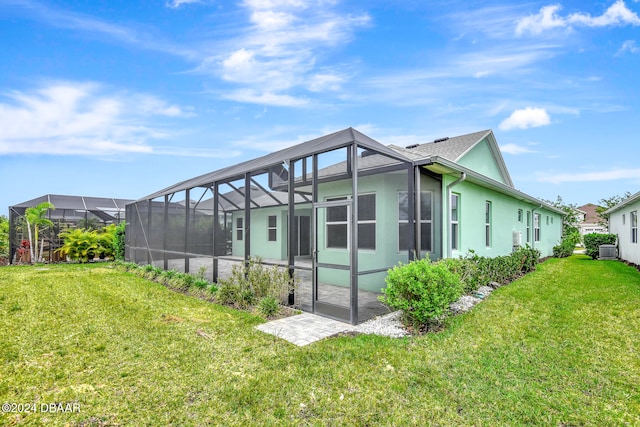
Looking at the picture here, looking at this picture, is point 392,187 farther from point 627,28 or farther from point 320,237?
point 627,28

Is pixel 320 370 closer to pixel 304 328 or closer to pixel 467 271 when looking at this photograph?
pixel 304 328

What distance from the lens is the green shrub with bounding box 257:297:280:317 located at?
221 inches

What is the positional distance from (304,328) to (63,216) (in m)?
18.5

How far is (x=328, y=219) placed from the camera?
22.5 ft

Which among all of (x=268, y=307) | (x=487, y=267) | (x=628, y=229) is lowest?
(x=268, y=307)

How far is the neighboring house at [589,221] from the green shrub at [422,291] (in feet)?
105

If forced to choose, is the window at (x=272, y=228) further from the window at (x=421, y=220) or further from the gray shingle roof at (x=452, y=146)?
the window at (x=421, y=220)

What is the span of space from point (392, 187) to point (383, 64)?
4.83 meters

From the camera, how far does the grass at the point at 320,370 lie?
8.68ft

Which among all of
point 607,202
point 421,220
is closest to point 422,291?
point 421,220

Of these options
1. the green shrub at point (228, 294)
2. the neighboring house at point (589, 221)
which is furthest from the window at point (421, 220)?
the neighboring house at point (589, 221)

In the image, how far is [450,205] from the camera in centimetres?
735

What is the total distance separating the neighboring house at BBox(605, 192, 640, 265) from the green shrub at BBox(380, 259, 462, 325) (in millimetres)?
11661

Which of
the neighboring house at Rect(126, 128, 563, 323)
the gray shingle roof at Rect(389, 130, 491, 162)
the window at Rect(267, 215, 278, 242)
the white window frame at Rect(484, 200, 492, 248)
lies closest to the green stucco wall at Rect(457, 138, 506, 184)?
the neighboring house at Rect(126, 128, 563, 323)
